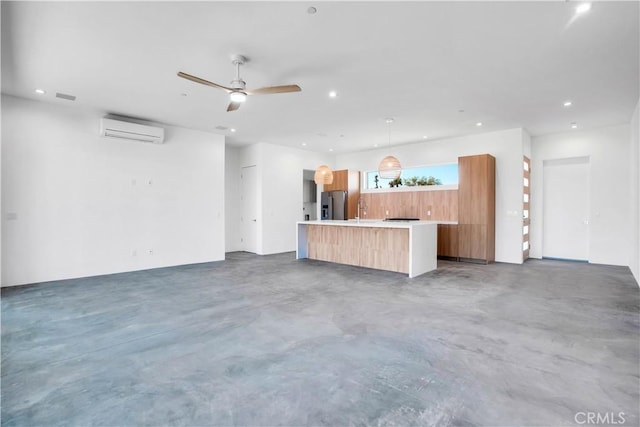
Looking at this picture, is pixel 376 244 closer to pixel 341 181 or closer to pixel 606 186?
pixel 341 181

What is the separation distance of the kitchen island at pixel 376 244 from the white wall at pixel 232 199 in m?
2.53

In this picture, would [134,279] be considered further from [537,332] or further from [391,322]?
[537,332]

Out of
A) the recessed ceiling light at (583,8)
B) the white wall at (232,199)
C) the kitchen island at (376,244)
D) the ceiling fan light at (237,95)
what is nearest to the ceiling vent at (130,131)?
the white wall at (232,199)

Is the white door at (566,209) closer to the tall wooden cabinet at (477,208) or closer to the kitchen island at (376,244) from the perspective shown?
the tall wooden cabinet at (477,208)

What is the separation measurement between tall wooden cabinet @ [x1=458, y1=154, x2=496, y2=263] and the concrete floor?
2.24 meters

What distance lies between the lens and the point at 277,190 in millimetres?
9016

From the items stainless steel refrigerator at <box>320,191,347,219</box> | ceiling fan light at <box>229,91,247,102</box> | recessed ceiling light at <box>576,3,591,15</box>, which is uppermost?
recessed ceiling light at <box>576,3,591,15</box>

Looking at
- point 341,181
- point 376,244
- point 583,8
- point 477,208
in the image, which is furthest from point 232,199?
point 583,8

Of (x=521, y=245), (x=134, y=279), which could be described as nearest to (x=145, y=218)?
(x=134, y=279)

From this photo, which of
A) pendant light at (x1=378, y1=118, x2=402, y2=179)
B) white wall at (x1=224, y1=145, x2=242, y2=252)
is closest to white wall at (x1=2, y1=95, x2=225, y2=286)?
white wall at (x1=224, y1=145, x2=242, y2=252)

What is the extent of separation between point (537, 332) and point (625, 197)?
5.81 metres

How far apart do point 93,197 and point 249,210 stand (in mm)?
3918

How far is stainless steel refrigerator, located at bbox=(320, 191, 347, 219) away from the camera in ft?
31.4

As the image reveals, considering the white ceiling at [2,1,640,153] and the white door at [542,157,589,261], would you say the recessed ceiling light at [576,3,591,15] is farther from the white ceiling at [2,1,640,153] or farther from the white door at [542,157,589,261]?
the white door at [542,157,589,261]
